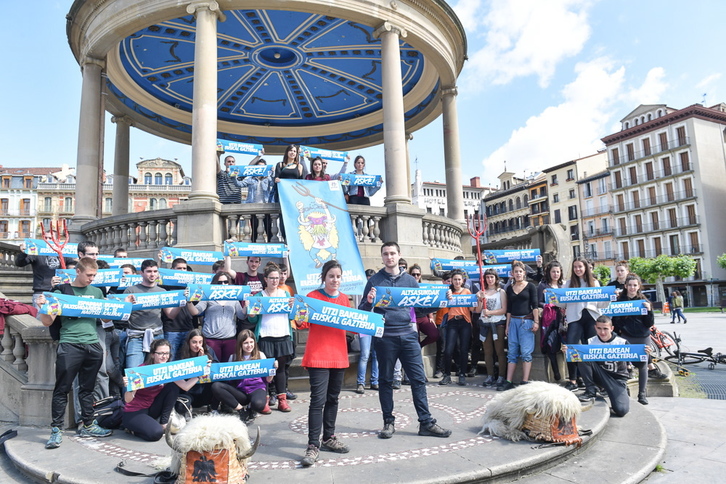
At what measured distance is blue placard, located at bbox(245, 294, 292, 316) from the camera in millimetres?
6465

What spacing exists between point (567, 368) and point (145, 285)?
6497 millimetres

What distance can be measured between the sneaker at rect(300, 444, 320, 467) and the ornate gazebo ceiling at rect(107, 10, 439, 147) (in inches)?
514

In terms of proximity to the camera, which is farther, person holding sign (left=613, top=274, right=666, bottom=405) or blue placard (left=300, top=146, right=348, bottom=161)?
blue placard (left=300, top=146, right=348, bottom=161)

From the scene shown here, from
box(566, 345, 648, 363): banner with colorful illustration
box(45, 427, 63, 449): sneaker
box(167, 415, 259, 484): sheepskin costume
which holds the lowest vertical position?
box(45, 427, 63, 449): sneaker

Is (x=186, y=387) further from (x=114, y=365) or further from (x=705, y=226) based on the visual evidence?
(x=705, y=226)

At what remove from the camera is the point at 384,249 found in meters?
5.42

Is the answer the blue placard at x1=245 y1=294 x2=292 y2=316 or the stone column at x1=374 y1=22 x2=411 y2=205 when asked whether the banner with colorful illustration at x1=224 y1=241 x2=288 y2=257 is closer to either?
the blue placard at x1=245 y1=294 x2=292 y2=316

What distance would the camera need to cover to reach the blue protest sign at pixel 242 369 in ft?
19.2

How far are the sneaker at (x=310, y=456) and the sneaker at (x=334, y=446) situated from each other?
0.70 feet

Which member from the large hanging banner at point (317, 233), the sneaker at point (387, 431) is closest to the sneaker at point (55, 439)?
the sneaker at point (387, 431)

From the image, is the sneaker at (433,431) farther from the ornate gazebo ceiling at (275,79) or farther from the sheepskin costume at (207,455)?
the ornate gazebo ceiling at (275,79)

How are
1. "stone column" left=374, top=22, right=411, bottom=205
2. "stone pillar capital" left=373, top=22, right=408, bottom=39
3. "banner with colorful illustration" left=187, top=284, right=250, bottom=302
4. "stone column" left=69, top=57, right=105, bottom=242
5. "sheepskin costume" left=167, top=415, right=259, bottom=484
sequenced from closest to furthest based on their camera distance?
"sheepskin costume" left=167, top=415, right=259, bottom=484 → "banner with colorful illustration" left=187, top=284, right=250, bottom=302 → "stone column" left=374, top=22, right=411, bottom=205 → "stone pillar capital" left=373, top=22, right=408, bottom=39 → "stone column" left=69, top=57, right=105, bottom=242

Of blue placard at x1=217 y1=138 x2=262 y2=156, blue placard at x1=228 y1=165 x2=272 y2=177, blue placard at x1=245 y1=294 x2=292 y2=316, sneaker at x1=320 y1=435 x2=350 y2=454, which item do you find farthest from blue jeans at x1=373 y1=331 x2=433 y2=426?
blue placard at x1=217 y1=138 x2=262 y2=156

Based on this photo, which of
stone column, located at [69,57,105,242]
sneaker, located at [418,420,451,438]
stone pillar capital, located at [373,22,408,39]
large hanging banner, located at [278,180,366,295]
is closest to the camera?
sneaker, located at [418,420,451,438]
